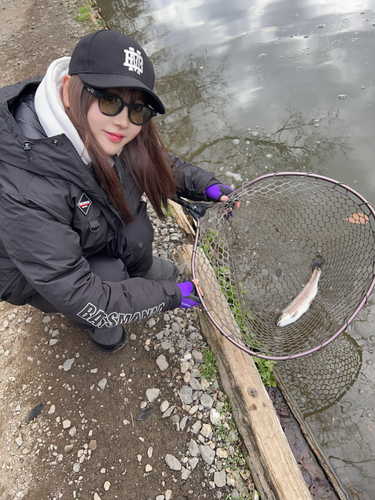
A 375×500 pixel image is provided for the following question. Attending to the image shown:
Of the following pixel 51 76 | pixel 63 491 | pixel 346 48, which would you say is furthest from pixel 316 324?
pixel 346 48

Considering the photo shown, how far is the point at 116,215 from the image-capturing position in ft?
6.57

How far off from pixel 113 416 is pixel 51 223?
144cm

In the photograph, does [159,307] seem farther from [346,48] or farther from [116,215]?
[346,48]

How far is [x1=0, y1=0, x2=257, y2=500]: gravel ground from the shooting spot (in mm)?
1964

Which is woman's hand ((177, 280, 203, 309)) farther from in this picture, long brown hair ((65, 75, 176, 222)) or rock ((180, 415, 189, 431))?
rock ((180, 415, 189, 431))

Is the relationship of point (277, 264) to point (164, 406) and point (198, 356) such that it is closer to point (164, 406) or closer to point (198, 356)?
point (198, 356)

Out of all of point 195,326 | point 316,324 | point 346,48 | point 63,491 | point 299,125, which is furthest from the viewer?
point 346,48

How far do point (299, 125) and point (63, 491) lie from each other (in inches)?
190

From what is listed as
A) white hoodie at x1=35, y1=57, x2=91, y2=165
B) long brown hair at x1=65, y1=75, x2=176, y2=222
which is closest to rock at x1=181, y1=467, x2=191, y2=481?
long brown hair at x1=65, y1=75, x2=176, y2=222

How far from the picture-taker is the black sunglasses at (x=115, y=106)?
1511 millimetres

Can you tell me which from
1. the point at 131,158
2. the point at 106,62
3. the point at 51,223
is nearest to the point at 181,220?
the point at 131,158

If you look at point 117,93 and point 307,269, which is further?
point 307,269

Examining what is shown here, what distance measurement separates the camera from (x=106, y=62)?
1447 mm

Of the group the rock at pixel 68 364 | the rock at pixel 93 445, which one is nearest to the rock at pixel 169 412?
the rock at pixel 93 445
